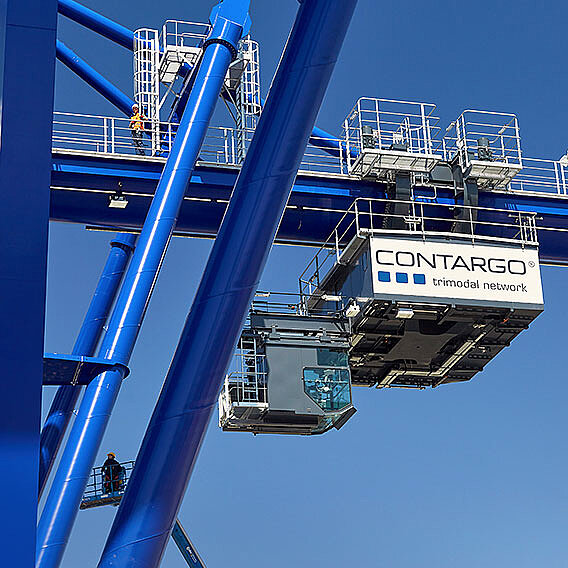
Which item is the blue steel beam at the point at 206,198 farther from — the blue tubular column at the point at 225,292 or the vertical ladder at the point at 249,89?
the blue tubular column at the point at 225,292

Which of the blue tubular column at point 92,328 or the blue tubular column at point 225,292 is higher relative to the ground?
the blue tubular column at point 92,328

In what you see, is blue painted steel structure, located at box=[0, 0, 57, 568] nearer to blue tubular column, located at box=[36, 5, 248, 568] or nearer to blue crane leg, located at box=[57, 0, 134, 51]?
blue tubular column, located at box=[36, 5, 248, 568]

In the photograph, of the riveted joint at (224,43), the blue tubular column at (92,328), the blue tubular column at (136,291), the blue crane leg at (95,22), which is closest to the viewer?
the blue tubular column at (136,291)

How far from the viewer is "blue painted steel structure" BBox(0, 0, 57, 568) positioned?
20.8ft

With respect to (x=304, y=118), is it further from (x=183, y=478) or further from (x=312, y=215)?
(x=312, y=215)

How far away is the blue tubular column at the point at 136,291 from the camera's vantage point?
1747 cm

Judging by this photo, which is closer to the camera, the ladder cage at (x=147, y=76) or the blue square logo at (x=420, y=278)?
the blue square logo at (x=420, y=278)

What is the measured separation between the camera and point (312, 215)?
24078 millimetres

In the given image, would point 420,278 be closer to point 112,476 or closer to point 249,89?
point 249,89

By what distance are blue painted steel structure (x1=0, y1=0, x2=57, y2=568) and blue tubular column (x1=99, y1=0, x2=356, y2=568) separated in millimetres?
2422

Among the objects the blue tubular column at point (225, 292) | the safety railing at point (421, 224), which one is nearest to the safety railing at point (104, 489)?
the safety railing at point (421, 224)

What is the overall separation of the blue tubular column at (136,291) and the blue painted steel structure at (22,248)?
9.96 meters

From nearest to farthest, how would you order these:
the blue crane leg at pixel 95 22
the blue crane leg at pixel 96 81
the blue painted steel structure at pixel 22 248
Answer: the blue painted steel structure at pixel 22 248 < the blue crane leg at pixel 95 22 < the blue crane leg at pixel 96 81

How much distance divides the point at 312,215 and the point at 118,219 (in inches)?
176
